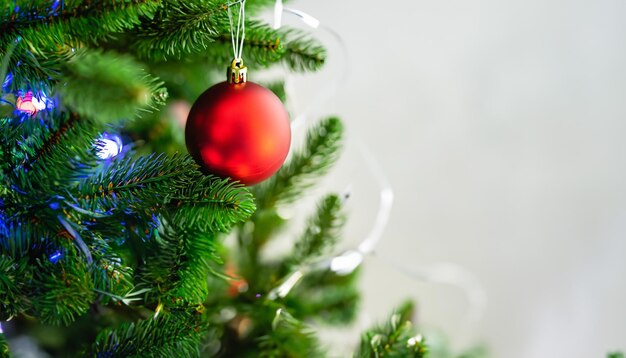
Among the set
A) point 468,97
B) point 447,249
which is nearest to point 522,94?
point 468,97

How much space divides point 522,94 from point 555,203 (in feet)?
0.61

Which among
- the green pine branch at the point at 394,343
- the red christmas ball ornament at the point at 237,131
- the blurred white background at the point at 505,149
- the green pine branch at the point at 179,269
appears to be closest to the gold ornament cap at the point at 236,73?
the red christmas ball ornament at the point at 237,131

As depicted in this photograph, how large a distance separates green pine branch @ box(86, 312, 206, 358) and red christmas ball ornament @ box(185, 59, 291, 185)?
107 mm

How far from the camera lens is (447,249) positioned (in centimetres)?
98

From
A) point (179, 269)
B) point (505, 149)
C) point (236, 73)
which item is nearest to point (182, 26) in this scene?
point (236, 73)

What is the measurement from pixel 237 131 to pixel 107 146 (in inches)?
4.4

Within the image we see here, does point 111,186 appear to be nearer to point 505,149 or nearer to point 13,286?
point 13,286

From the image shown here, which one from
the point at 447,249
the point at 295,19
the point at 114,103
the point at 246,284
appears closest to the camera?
the point at 114,103

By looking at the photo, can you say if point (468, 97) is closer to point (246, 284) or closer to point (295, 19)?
point (295, 19)

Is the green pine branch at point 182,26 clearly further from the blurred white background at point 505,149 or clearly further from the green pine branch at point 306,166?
the blurred white background at point 505,149

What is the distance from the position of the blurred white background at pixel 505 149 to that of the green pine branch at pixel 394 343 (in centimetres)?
55

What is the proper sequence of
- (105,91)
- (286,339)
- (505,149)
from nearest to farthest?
(105,91) → (286,339) → (505,149)

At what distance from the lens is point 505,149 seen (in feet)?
3.00

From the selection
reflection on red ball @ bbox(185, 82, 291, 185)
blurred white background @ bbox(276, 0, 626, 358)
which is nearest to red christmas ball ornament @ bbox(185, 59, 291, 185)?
reflection on red ball @ bbox(185, 82, 291, 185)
